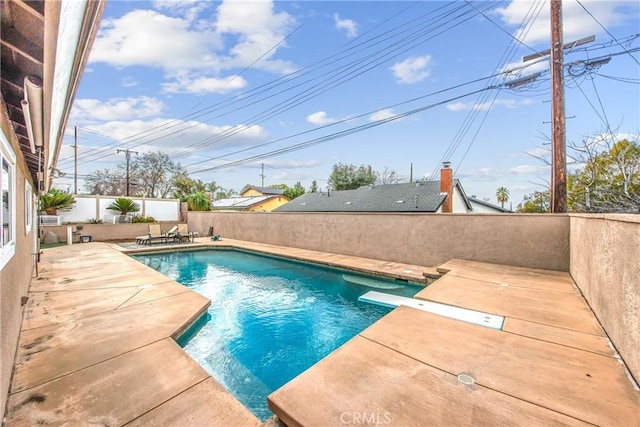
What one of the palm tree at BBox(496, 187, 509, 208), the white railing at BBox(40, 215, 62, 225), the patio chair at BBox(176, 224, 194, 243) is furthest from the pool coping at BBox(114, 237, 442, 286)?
the palm tree at BBox(496, 187, 509, 208)

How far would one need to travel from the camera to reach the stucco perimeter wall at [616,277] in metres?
2.25

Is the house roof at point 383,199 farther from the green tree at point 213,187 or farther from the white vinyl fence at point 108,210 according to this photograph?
the green tree at point 213,187

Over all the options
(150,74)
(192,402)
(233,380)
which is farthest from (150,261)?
(150,74)

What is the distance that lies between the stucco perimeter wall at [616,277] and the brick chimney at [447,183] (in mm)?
10508

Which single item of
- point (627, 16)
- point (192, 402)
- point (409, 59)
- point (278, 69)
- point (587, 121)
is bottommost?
point (192, 402)

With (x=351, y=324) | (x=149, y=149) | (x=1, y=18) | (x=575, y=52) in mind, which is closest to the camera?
(x=1, y=18)

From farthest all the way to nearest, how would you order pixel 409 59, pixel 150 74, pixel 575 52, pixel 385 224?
pixel 150 74
pixel 409 59
pixel 385 224
pixel 575 52

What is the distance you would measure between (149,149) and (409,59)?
1004 inches

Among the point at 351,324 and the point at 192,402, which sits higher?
the point at 192,402

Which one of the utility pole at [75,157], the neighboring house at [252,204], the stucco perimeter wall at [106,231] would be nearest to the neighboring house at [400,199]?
the neighboring house at [252,204]

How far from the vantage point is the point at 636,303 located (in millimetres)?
2203

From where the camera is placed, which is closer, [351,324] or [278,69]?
[351,324]

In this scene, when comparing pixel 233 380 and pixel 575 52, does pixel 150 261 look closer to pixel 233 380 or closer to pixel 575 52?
pixel 233 380

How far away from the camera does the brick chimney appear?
46.6 ft
